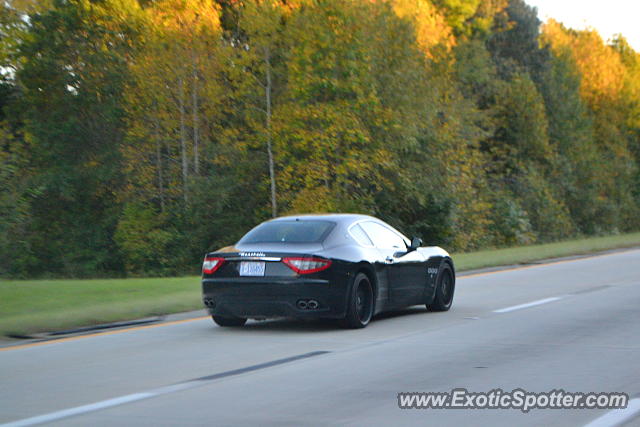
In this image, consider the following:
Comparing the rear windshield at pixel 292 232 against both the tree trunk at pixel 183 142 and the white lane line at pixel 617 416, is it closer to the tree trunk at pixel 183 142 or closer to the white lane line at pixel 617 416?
the white lane line at pixel 617 416

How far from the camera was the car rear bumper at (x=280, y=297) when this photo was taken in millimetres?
12438

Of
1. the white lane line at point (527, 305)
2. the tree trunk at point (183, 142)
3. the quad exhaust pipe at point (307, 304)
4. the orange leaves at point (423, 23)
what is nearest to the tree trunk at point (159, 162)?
the tree trunk at point (183, 142)

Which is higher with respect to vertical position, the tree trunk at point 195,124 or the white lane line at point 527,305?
the tree trunk at point 195,124

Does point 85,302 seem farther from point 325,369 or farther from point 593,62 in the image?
point 593,62

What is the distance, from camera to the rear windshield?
13023 mm

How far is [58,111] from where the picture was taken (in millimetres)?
45250

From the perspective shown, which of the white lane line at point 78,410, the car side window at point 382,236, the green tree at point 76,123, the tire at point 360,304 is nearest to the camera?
the white lane line at point 78,410

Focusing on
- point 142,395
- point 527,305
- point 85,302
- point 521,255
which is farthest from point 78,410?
point 521,255

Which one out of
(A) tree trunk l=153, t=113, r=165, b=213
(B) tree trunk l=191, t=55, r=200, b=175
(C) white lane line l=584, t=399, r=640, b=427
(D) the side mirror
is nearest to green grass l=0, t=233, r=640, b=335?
(D) the side mirror

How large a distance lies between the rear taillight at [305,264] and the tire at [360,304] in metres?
0.56

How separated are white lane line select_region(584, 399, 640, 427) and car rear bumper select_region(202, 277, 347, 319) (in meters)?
5.23

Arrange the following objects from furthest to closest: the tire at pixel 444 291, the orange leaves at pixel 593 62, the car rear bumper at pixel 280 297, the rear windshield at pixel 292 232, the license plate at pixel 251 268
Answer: the orange leaves at pixel 593 62 < the tire at pixel 444 291 < the rear windshield at pixel 292 232 < the license plate at pixel 251 268 < the car rear bumper at pixel 280 297

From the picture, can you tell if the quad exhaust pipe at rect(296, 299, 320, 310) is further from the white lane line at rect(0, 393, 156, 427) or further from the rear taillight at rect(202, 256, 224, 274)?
the white lane line at rect(0, 393, 156, 427)

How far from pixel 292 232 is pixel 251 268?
2.77ft
